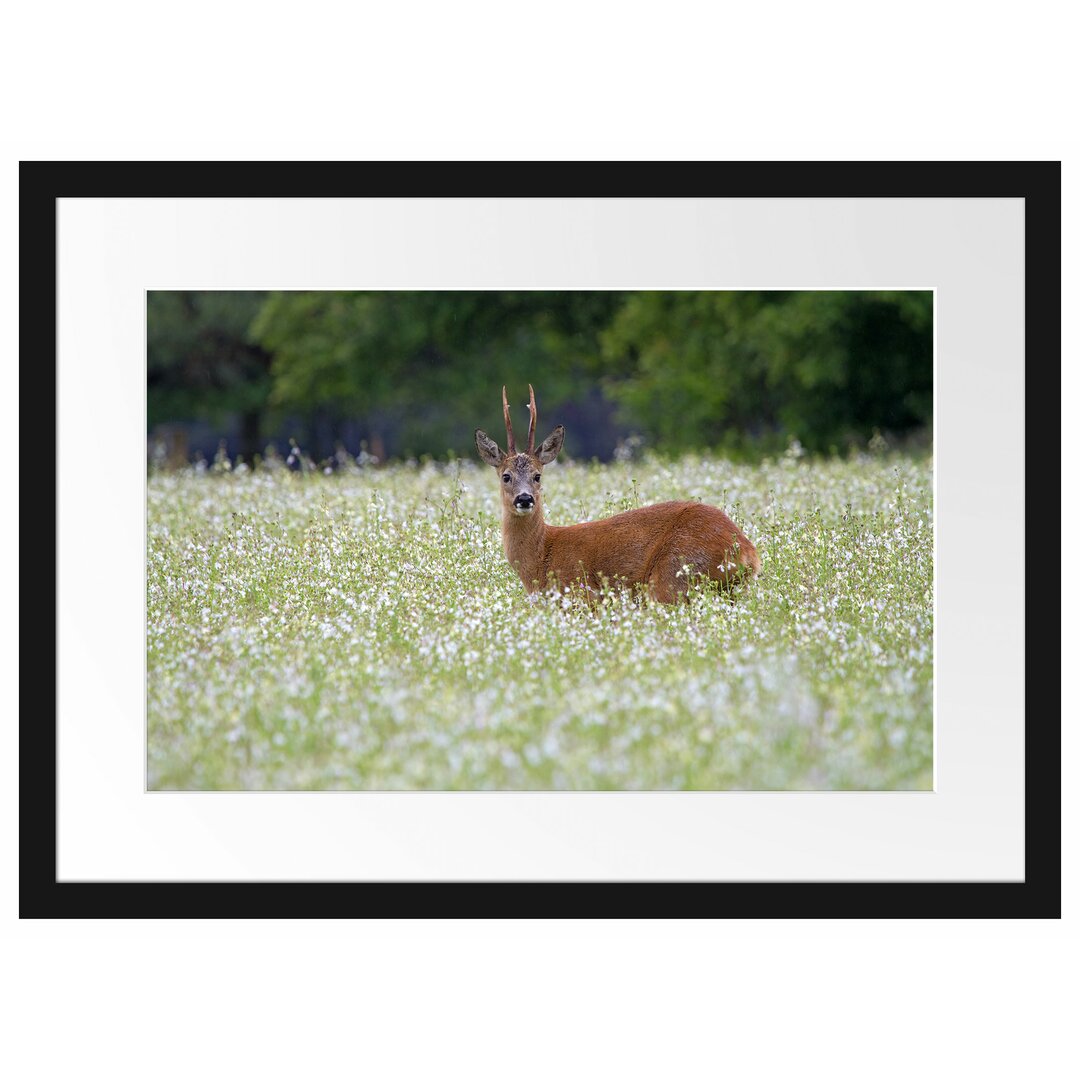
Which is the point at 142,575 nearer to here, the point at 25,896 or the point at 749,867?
the point at 25,896

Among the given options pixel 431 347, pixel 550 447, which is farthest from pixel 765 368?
pixel 550 447

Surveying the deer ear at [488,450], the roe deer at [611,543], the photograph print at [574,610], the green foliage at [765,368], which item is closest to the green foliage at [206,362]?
the green foliage at [765,368]

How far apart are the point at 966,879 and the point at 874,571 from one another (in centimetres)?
258

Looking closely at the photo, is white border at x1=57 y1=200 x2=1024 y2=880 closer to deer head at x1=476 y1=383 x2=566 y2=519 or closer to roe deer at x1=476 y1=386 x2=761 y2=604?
roe deer at x1=476 y1=386 x2=761 y2=604

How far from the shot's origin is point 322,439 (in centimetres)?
2867

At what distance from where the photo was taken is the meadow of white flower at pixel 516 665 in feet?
20.0

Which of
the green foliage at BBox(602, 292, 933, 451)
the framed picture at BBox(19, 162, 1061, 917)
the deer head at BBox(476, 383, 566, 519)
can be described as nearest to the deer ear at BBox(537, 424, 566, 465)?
the deer head at BBox(476, 383, 566, 519)

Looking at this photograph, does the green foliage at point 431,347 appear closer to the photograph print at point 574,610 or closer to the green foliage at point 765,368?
the green foliage at point 765,368

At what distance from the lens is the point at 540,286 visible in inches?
271

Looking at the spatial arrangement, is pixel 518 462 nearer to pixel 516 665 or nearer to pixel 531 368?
pixel 516 665

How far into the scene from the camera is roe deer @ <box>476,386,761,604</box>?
8.89m

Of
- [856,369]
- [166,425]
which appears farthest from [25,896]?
[166,425]

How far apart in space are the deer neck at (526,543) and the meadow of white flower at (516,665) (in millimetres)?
131

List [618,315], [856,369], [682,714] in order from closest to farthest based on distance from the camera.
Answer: [682,714], [856,369], [618,315]
